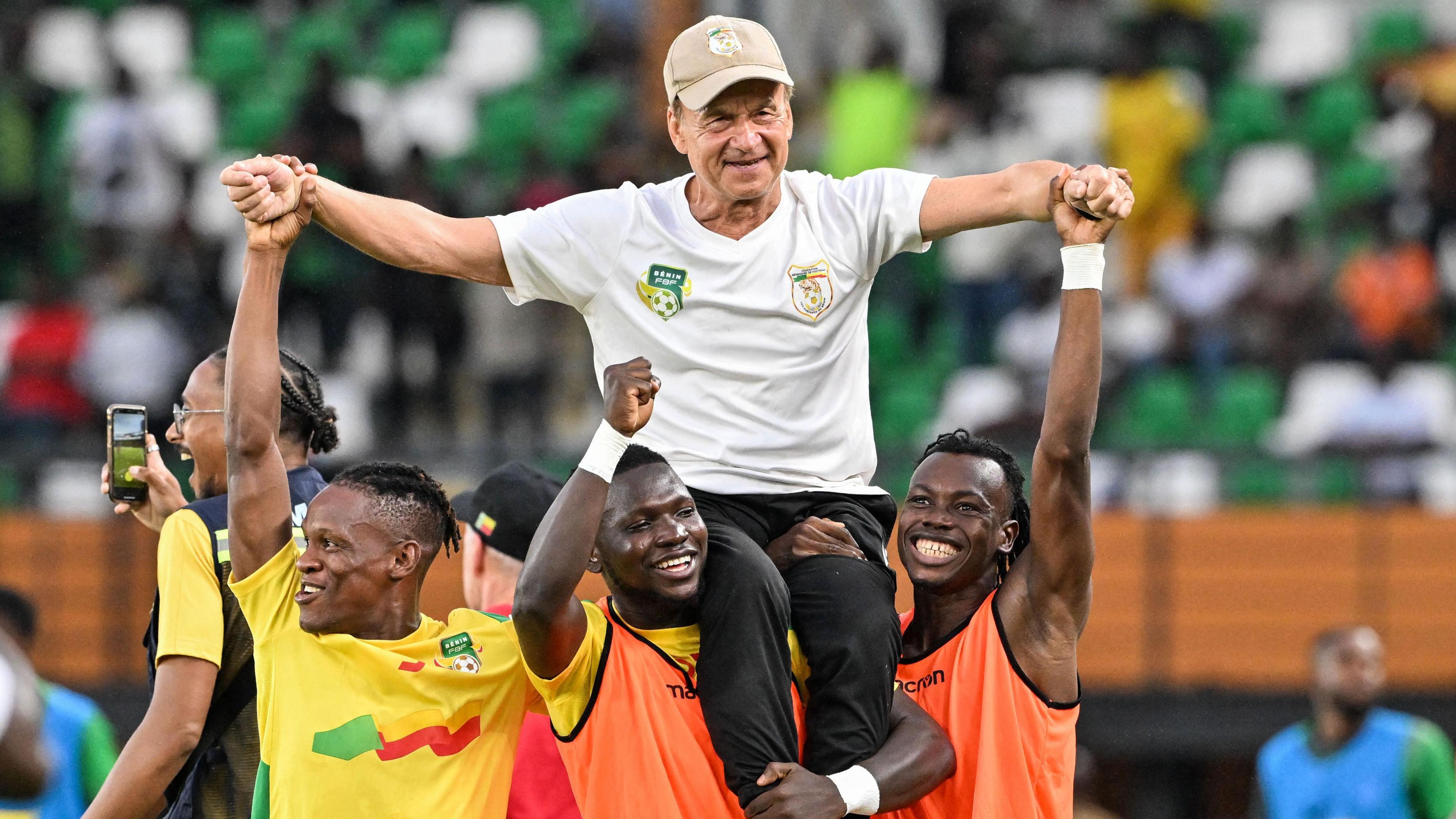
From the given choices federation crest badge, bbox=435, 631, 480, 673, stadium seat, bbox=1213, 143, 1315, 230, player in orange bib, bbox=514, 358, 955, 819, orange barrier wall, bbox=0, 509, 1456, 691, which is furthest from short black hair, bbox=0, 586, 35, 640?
stadium seat, bbox=1213, 143, 1315, 230

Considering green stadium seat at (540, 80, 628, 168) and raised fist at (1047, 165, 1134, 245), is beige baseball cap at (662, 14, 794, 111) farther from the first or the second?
green stadium seat at (540, 80, 628, 168)

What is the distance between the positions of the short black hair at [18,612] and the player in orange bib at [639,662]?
411 cm

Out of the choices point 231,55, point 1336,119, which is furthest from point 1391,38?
point 231,55

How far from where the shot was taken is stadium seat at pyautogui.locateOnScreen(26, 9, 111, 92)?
14305 mm

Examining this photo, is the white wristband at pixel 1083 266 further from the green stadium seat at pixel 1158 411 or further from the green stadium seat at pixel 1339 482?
the green stadium seat at pixel 1158 411

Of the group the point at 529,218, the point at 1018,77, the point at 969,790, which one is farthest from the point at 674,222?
the point at 1018,77

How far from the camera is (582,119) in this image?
13.8 metres

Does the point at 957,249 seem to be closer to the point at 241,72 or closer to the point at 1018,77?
the point at 1018,77

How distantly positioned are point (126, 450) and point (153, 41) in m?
10.2

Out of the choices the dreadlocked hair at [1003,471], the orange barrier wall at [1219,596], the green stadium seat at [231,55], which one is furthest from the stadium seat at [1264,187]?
the dreadlocked hair at [1003,471]

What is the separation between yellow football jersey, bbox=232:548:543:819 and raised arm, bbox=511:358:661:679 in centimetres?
38

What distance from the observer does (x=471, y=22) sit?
47.6 ft

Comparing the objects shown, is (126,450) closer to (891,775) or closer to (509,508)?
(509,508)

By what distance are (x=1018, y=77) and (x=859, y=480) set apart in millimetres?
8935
